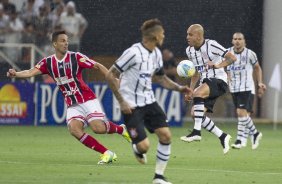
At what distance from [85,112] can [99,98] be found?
352 inches

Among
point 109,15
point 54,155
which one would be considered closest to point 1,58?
point 109,15

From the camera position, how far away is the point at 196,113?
15.4 meters

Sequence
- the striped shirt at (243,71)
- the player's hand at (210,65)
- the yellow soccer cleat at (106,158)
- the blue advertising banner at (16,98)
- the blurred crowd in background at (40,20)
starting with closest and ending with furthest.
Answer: the yellow soccer cleat at (106,158) < the player's hand at (210,65) < the striped shirt at (243,71) < the blue advertising banner at (16,98) < the blurred crowd in background at (40,20)

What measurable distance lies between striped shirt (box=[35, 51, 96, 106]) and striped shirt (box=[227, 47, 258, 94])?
15.2 feet

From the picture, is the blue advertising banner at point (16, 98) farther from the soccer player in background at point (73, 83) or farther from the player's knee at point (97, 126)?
the player's knee at point (97, 126)

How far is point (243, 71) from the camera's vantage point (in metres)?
17.7

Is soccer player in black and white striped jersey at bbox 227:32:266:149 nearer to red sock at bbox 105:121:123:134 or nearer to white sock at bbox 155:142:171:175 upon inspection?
red sock at bbox 105:121:123:134

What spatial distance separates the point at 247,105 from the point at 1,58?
336 inches

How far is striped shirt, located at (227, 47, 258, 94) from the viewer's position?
17.7 m

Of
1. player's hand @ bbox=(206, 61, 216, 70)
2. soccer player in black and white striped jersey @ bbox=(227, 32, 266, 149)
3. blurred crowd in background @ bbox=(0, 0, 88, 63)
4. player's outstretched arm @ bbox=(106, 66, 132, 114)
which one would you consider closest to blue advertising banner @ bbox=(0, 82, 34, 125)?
blurred crowd in background @ bbox=(0, 0, 88, 63)

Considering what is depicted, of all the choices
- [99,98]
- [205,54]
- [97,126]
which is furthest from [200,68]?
[99,98]

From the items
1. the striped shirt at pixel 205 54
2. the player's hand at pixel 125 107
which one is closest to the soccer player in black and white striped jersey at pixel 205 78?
the striped shirt at pixel 205 54

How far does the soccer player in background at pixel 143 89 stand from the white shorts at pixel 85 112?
2.58 meters

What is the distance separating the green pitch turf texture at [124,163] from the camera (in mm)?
11469
